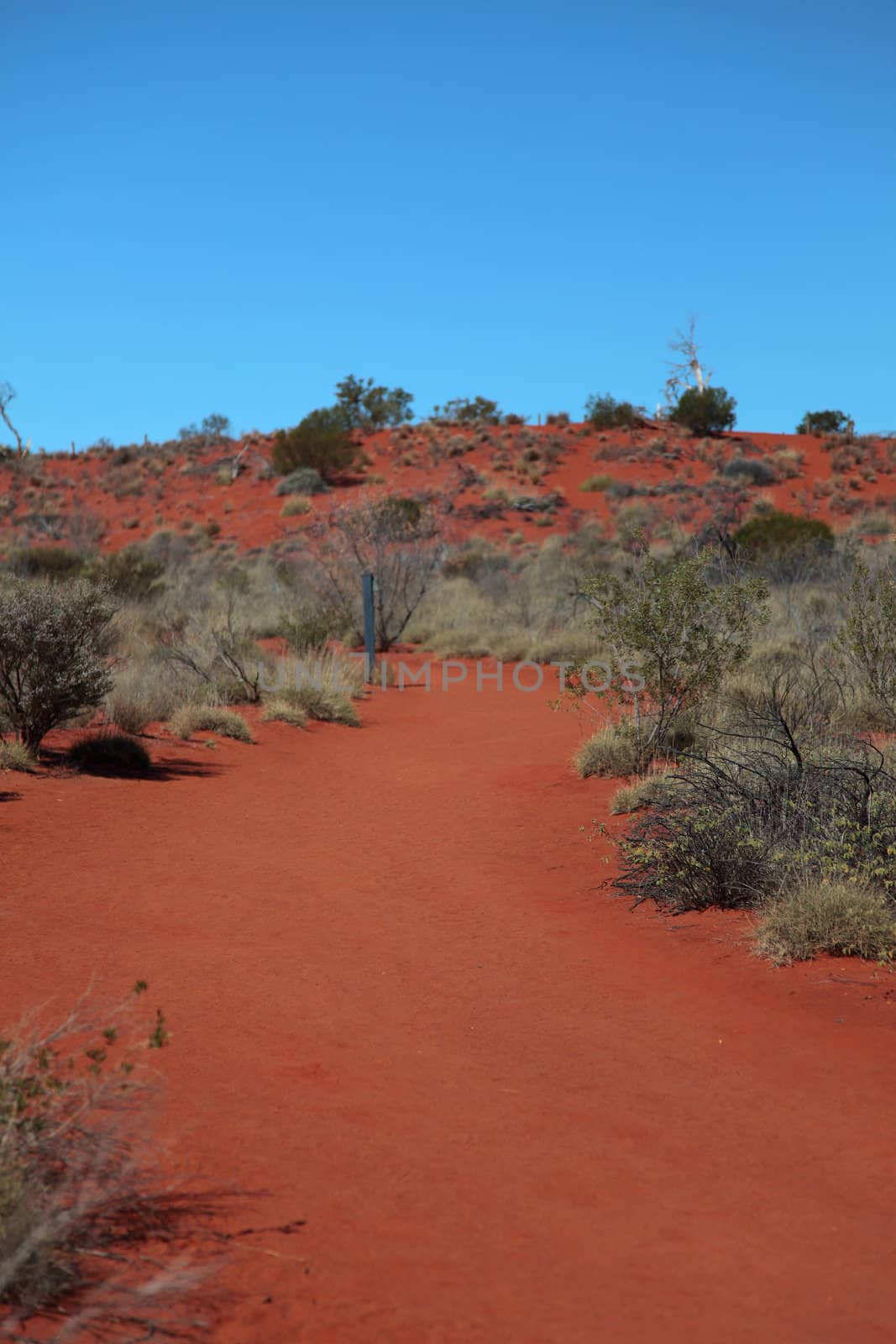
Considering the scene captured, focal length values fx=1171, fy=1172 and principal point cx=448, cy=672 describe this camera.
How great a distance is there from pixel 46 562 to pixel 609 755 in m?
19.7

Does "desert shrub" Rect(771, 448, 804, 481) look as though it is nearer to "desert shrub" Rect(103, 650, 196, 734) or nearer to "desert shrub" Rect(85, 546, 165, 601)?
"desert shrub" Rect(85, 546, 165, 601)

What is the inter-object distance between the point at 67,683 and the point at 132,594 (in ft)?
43.8

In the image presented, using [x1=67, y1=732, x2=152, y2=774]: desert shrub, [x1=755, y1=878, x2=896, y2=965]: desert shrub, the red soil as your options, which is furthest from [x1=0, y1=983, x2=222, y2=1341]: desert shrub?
the red soil

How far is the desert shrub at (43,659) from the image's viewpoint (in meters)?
10.7

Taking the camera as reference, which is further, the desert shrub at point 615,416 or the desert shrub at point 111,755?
the desert shrub at point 615,416

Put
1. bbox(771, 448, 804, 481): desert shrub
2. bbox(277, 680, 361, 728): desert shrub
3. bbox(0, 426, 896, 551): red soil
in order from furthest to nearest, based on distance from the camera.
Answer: bbox(771, 448, 804, 481): desert shrub
bbox(0, 426, 896, 551): red soil
bbox(277, 680, 361, 728): desert shrub

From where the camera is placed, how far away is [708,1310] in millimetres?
2977

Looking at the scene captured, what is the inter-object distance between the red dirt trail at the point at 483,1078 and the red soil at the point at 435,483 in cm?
3215

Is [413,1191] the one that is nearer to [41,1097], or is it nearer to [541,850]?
[41,1097]

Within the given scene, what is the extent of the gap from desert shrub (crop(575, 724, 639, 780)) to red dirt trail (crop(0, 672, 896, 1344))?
4.97 ft

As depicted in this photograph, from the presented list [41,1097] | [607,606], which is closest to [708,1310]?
[41,1097]

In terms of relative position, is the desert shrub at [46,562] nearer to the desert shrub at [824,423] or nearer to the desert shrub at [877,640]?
the desert shrub at [877,640]

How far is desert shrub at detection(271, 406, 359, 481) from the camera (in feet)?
159

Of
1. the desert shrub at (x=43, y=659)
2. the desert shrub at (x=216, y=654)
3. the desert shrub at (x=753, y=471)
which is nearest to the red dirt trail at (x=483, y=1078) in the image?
the desert shrub at (x=43, y=659)
